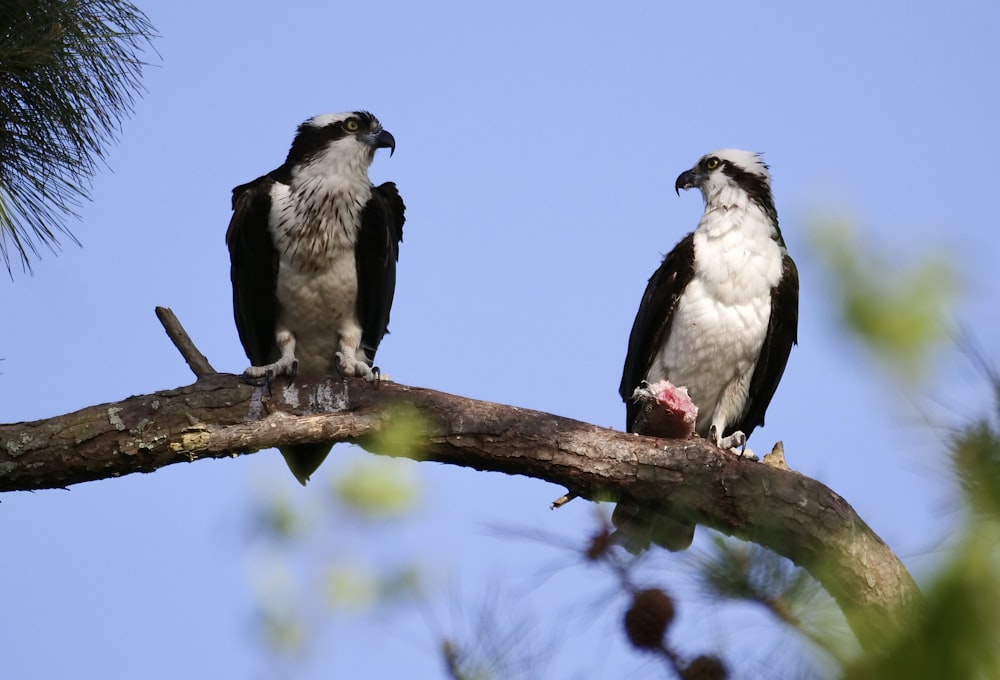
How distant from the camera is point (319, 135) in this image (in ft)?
21.7

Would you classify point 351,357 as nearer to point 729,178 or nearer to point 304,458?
point 304,458

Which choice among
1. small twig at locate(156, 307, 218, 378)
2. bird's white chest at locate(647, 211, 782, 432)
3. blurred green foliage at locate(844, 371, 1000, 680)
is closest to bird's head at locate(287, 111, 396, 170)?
small twig at locate(156, 307, 218, 378)

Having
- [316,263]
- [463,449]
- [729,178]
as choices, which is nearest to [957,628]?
[463,449]

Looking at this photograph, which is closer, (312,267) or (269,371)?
(269,371)

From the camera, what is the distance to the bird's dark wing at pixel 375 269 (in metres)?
6.25

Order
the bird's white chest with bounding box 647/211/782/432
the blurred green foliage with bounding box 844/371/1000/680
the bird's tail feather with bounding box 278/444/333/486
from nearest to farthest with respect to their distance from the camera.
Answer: the blurred green foliage with bounding box 844/371/1000/680 < the bird's tail feather with bounding box 278/444/333/486 < the bird's white chest with bounding box 647/211/782/432

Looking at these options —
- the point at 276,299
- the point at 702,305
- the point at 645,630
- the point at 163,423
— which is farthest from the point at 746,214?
the point at 645,630

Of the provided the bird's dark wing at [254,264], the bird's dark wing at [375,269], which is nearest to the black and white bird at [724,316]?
the bird's dark wing at [375,269]

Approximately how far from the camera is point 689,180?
697 cm

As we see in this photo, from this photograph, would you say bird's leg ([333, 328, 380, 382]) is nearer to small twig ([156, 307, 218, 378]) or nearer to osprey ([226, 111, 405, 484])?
osprey ([226, 111, 405, 484])

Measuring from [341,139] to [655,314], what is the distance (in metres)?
2.07

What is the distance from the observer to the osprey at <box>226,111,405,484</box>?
6.09 meters

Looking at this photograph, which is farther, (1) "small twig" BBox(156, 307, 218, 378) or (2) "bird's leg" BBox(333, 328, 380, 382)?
(2) "bird's leg" BBox(333, 328, 380, 382)

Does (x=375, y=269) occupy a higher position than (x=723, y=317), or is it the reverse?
(x=375, y=269)
